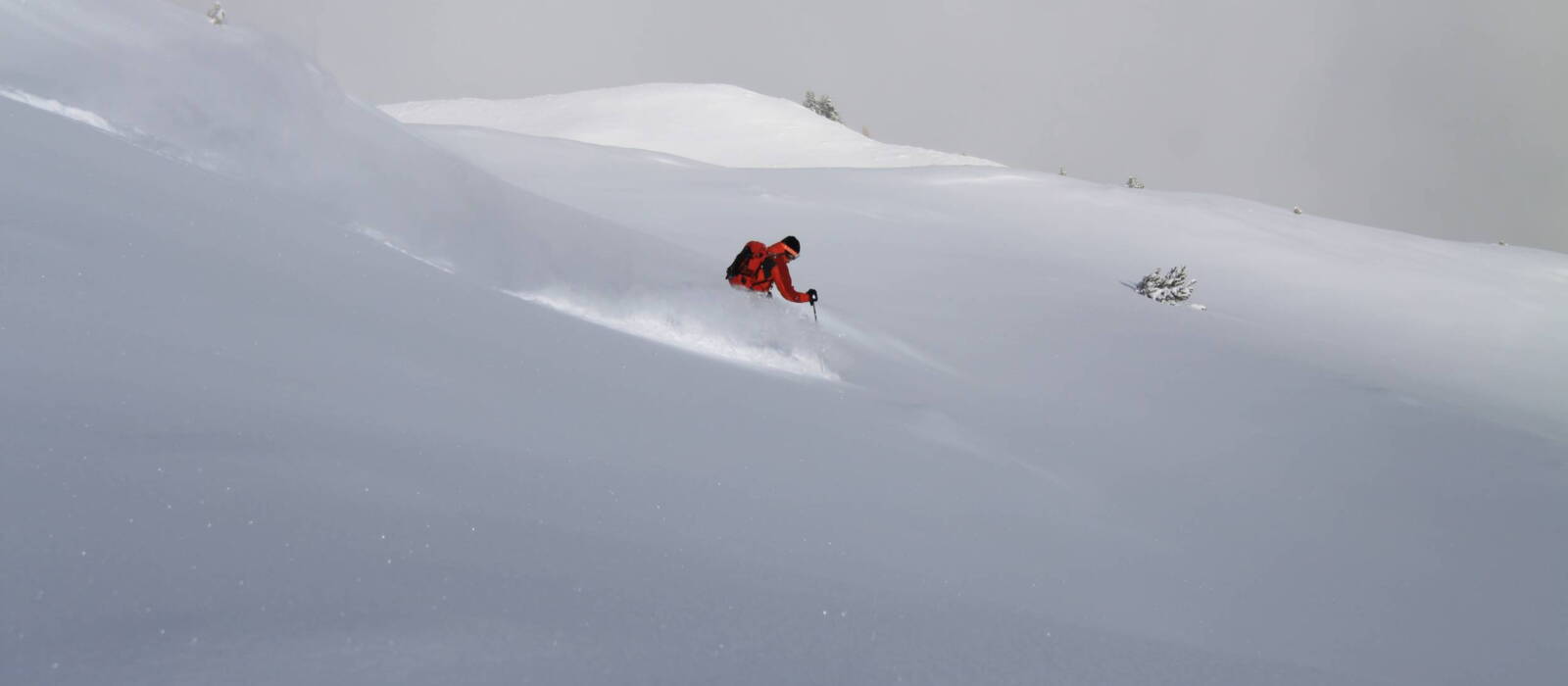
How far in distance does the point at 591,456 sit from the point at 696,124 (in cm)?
2474

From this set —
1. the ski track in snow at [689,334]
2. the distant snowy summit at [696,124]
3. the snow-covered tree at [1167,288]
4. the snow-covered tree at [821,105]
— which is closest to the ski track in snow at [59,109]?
the ski track in snow at [689,334]

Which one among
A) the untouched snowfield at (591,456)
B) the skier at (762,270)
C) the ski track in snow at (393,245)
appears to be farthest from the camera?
the skier at (762,270)

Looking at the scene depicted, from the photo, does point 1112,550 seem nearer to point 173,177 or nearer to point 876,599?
point 876,599

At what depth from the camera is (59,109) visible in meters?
4.89

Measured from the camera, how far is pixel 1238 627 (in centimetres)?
370

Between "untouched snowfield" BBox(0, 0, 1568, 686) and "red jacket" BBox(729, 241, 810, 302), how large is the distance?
0.13 metres

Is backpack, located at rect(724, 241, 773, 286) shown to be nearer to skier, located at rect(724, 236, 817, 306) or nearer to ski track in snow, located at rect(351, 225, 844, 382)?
→ skier, located at rect(724, 236, 817, 306)

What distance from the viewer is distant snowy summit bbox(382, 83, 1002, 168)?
24.5 m

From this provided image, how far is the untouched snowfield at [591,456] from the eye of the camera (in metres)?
1.95

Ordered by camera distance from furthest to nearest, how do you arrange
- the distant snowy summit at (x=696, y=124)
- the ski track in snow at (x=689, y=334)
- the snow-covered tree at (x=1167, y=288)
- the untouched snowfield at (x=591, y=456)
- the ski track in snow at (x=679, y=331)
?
1. the distant snowy summit at (x=696, y=124)
2. the snow-covered tree at (x=1167, y=288)
3. the ski track in snow at (x=689, y=334)
4. the ski track in snow at (x=679, y=331)
5. the untouched snowfield at (x=591, y=456)

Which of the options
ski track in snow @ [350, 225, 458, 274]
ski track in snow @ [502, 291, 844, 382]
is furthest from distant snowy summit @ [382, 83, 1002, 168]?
ski track in snow @ [350, 225, 458, 274]

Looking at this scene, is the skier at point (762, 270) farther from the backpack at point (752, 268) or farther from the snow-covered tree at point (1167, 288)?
the snow-covered tree at point (1167, 288)

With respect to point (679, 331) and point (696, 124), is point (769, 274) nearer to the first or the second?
point (679, 331)

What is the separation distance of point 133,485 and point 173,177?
10.3 ft
